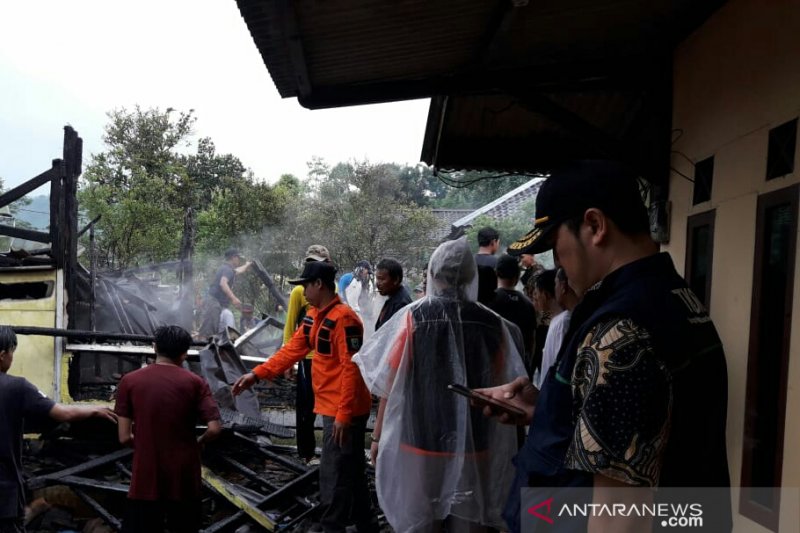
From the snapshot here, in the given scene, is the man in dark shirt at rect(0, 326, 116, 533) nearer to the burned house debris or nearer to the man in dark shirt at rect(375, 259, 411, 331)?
the burned house debris

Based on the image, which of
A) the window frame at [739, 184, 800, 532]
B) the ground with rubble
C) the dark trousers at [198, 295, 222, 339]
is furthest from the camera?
the dark trousers at [198, 295, 222, 339]

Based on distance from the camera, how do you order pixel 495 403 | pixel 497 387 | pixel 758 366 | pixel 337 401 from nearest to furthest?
1. pixel 495 403
2. pixel 497 387
3. pixel 758 366
4. pixel 337 401

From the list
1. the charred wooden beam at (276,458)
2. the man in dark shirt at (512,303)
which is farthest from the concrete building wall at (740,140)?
the charred wooden beam at (276,458)

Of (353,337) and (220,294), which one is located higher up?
(353,337)

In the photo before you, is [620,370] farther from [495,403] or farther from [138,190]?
[138,190]

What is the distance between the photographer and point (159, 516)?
3627 mm

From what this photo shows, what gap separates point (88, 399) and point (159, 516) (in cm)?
439

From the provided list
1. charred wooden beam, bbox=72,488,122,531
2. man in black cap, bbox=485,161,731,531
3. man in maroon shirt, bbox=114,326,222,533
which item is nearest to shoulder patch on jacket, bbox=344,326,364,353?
man in maroon shirt, bbox=114,326,222,533

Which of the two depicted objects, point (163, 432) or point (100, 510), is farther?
point (100, 510)

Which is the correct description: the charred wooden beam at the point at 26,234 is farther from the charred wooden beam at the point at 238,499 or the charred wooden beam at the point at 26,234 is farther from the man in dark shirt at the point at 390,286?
the man in dark shirt at the point at 390,286

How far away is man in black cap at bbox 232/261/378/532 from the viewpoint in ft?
13.6

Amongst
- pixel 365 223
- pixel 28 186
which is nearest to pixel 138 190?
pixel 365 223

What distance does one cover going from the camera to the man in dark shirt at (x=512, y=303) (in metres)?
4.84

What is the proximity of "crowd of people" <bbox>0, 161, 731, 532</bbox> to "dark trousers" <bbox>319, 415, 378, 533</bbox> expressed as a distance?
1 cm
